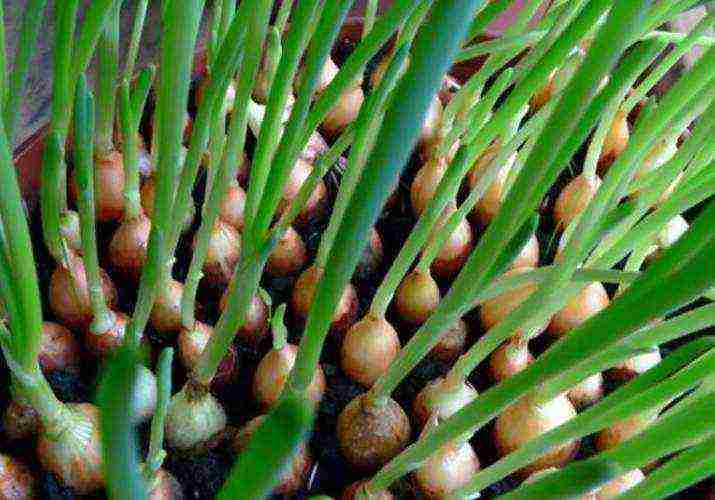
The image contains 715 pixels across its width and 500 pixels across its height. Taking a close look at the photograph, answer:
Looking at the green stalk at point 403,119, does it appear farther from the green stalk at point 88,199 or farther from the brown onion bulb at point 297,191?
the brown onion bulb at point 297,191

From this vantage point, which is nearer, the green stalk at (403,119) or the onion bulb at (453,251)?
the green stalk at (403,119)

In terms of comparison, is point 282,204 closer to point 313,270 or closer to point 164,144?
point 313,270

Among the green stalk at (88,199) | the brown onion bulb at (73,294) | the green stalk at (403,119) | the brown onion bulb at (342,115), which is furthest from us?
the brown onion bulb at (342,115)

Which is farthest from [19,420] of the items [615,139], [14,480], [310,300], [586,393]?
[615,139]

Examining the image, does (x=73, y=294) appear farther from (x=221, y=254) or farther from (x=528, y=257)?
(x=528, y=257)

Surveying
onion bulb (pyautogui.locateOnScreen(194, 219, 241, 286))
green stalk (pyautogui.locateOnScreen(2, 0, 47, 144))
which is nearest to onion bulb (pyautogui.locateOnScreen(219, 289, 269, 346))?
onion bulb (pyautogui.locateOnScreen(194, 219, 241, 286))

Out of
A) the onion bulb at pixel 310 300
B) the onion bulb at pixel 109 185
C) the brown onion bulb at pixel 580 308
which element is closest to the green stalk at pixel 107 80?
the onion bulb at pixel 109 185

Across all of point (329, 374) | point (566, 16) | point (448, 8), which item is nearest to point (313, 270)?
point (329, 374)
